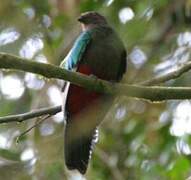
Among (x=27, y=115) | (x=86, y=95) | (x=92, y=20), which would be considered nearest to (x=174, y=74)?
(x=86, y=95)

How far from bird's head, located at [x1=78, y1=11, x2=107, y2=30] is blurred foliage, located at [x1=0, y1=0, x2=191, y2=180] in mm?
293

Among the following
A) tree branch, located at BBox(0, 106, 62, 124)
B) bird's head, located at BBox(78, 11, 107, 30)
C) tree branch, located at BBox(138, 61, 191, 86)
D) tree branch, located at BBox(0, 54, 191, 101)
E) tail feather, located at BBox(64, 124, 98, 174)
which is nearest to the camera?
tree branch, located at BBox(0, 54, 191, 101)

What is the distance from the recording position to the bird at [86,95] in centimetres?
423

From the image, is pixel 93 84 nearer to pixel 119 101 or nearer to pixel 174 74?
pixel 174 74

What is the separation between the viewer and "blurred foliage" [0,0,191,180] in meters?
5.31

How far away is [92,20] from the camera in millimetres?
4930

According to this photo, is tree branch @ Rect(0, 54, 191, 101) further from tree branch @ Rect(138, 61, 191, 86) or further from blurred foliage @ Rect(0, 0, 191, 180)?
blurred foliage @ Rect(0, 0, 191, 180)

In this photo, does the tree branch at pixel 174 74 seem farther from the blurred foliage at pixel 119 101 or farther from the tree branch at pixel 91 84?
the blurred foliage at pixel 119 101

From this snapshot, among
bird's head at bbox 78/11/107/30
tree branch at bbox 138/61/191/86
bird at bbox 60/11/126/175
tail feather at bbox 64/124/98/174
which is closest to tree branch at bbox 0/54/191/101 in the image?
tree branch at bbox 138/61/191/86

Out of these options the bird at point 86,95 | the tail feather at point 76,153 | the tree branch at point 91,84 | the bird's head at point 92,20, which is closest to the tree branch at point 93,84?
the tree branch at point 91,84

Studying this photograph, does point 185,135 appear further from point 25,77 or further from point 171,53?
point 25,77

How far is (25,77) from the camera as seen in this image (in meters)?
6.43

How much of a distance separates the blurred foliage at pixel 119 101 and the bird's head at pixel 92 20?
0.29 m

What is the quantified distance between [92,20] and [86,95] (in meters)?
0.85
